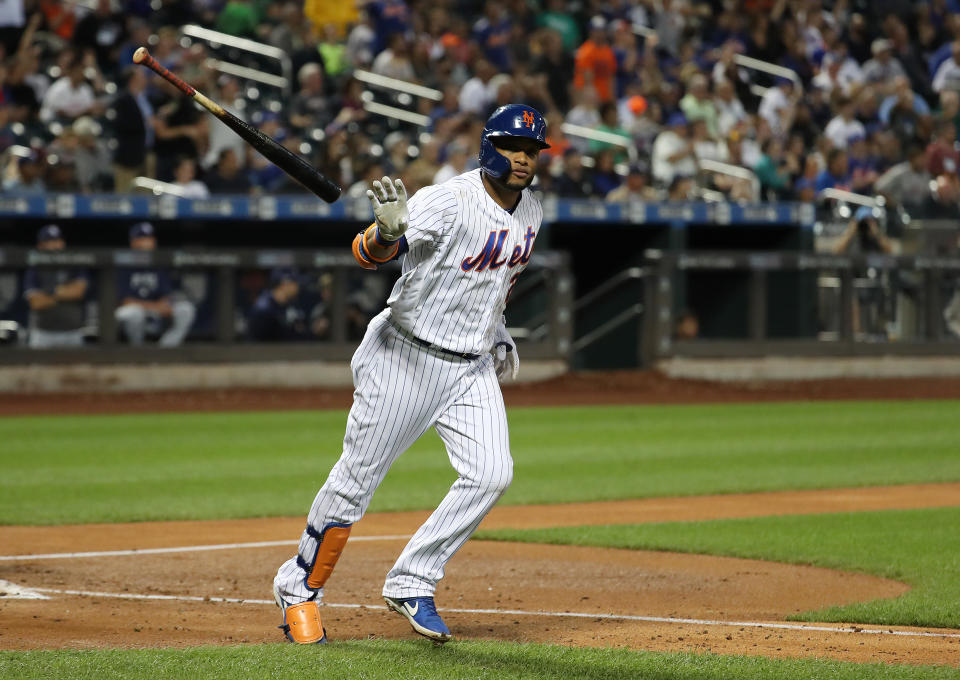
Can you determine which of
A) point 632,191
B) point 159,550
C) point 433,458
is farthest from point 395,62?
point 159,550

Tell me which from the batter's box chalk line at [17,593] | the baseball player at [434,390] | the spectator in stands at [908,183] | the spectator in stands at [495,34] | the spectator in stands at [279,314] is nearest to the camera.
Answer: the baseball player at [434,390]

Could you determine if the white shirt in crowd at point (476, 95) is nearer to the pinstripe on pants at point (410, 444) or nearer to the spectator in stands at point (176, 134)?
the spectator in stands at point (176, 134)

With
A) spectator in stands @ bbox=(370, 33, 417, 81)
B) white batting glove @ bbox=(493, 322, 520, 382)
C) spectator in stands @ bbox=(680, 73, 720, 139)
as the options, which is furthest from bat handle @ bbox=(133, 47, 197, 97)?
spectator in stands @ bbox=(680, 73, 720, 139)

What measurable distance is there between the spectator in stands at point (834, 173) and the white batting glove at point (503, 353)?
1362 centimetres

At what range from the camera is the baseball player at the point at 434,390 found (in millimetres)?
4840

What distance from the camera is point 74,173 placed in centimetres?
1459

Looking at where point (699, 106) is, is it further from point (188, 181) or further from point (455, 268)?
point (455, 268)

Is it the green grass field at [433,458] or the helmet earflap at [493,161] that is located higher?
the helmet earflap at [493,161]

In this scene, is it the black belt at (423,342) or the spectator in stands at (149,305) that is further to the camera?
the spectator in stands at (149,305)

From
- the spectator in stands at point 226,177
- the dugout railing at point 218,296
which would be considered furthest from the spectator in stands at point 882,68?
the spectator in stands at point 226,177

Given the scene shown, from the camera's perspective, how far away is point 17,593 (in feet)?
19.2

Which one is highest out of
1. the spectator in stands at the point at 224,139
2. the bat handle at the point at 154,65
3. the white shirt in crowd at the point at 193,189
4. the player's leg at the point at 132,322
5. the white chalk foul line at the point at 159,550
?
the spectator in stands at the point at 224,139

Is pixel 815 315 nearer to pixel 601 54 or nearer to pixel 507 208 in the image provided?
pixel 601 54

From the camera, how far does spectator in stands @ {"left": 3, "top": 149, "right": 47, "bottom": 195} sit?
1427 cm
